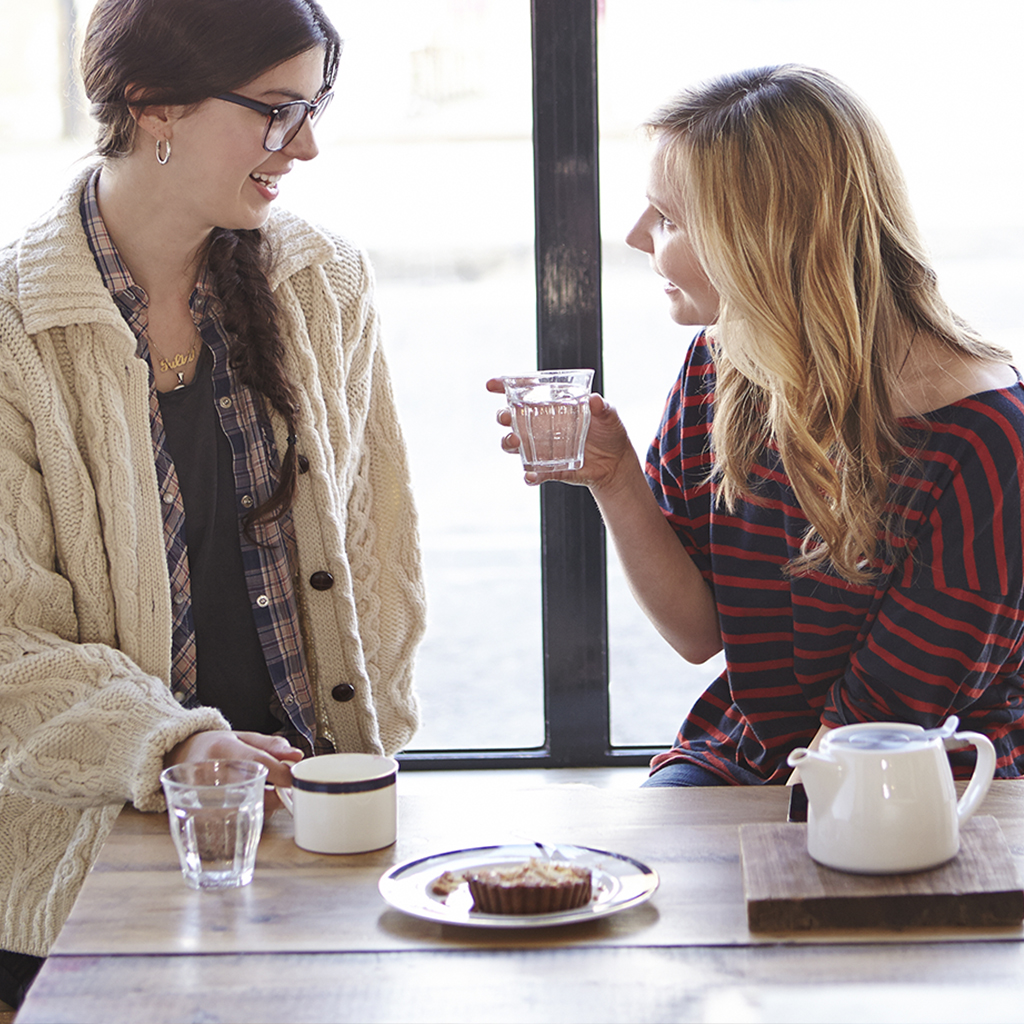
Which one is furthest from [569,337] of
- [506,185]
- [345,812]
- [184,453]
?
[345,812]

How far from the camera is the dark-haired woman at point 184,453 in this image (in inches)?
58.8

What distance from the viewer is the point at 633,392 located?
2557 millimetres

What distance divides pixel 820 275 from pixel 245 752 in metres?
0.88

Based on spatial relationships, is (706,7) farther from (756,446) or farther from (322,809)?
(322,809)

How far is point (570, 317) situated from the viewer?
247 centimetres

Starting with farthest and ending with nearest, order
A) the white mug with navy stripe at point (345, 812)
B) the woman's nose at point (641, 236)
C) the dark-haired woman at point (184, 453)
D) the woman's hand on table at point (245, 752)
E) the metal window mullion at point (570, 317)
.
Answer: the metal window mullion at point (570, 317)
the woman's nose at point (641, 236)
the dark-haired woman at point (184, 453)
the woman's hand on table at point (245, 752)
the white mug with navy stripe at point (345, 812)

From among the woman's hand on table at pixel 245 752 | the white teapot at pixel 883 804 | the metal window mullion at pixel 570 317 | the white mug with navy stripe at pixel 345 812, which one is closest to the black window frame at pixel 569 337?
the metal window mullion at pixel 570 317

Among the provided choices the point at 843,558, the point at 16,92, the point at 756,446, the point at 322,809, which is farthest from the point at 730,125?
the point at 16,92

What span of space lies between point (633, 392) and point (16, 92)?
136cm

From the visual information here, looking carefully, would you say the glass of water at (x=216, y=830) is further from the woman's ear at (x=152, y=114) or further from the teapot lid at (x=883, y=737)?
the woman's ear at (x=152, y=114)

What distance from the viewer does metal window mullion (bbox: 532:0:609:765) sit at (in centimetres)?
241

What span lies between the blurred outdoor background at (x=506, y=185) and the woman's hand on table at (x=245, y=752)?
1.30 meters

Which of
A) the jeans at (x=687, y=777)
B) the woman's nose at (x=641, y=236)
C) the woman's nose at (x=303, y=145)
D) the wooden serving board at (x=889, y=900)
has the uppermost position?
the woman's nose at (x=303, y=145)

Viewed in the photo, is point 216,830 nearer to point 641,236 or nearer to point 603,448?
point 603,448
